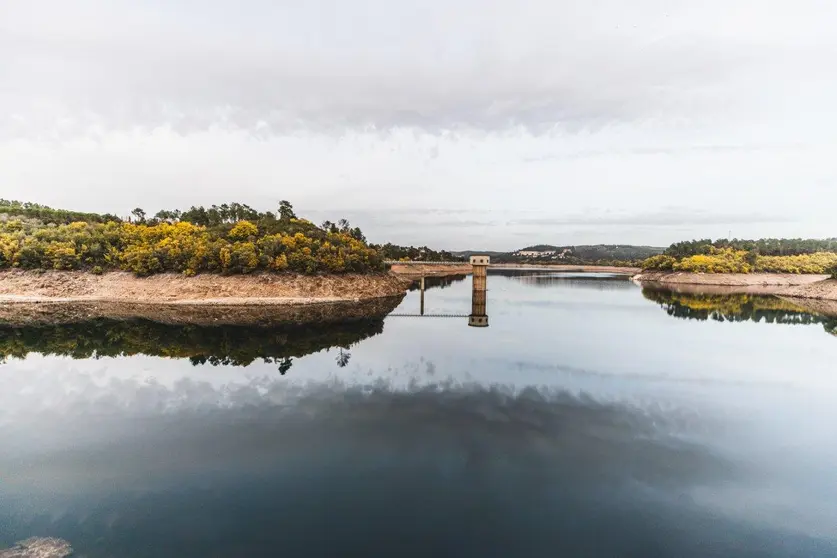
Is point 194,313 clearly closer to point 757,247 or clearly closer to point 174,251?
point 174,251

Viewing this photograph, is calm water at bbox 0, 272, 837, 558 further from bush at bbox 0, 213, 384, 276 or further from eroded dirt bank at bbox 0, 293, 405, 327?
bush at bbox 0, 213, 384, 276

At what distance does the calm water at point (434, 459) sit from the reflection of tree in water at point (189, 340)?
5.35 ft

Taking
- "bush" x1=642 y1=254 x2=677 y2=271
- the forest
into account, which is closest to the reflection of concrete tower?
the forest

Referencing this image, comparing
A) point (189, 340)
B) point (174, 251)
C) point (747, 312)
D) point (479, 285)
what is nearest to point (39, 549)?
point (189, 340)

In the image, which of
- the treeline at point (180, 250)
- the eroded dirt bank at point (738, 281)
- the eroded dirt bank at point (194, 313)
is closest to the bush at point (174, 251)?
the treeline at point (180, 250)

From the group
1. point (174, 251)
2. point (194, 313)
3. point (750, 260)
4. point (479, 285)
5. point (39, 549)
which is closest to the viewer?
point (39, 549)

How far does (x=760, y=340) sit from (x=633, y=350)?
698 inches

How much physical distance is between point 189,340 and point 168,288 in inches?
1419

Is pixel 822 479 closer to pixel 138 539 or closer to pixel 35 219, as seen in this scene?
pixel 138 539

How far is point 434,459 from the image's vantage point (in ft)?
53.3

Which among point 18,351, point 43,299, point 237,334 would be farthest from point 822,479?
point 43,299

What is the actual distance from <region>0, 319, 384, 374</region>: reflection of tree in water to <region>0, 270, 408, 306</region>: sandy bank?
17448 millimetres

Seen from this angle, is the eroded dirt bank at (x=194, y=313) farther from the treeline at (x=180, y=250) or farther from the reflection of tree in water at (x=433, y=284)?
the reflection of tree in water at (x=433, y=284)

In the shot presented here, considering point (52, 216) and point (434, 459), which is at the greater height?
point (52, 216)
